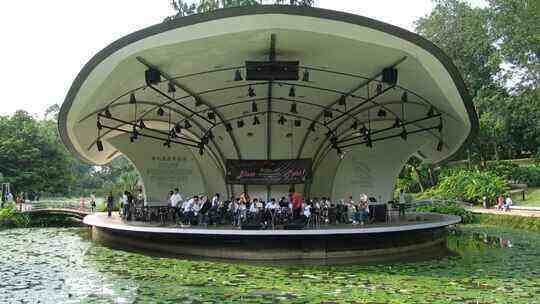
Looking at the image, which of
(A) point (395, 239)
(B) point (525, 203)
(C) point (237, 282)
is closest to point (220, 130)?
(A) point (395, 239)

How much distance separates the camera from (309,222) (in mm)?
14414

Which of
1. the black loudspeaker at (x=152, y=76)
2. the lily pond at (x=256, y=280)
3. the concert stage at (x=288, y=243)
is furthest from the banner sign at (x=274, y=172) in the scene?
the black loudspeaker at (x=152, y=76)

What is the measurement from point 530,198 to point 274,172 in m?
20.1

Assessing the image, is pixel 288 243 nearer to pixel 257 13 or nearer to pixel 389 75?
pixel 389 75

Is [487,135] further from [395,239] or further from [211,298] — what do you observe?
[211,298]

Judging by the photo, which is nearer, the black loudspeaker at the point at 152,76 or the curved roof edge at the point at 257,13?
the curved roof edge at the point at 257,13

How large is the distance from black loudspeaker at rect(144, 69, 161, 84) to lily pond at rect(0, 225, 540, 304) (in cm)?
468

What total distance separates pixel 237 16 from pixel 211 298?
6.03m

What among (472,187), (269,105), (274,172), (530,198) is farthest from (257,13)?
(530,198)

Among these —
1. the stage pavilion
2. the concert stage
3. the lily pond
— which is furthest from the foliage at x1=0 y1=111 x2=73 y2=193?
the concert stage

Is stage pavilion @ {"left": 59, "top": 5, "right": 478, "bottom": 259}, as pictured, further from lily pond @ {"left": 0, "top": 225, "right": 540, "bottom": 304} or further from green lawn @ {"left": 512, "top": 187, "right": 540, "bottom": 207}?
green lawn @ {"left": 512, "top": 187, "right": 540, "bottom": 207}

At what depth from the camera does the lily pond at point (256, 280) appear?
7.75 meters

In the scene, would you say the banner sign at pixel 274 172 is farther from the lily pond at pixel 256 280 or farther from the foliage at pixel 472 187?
the foliage at pixel 472 187

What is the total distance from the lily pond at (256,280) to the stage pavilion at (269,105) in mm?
1815
